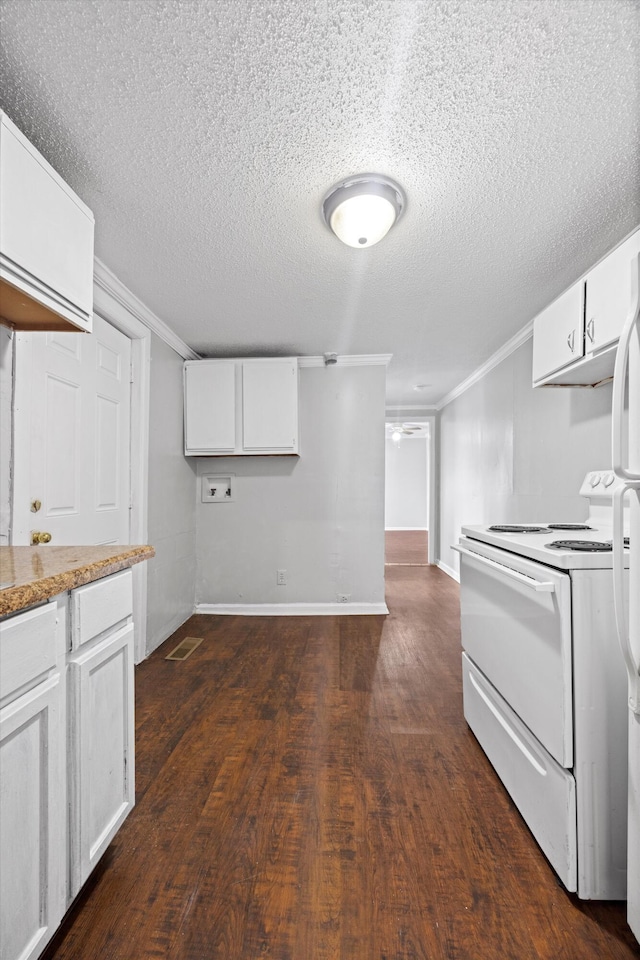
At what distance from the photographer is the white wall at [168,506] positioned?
11.1 feet

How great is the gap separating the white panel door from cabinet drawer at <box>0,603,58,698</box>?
3.27ft

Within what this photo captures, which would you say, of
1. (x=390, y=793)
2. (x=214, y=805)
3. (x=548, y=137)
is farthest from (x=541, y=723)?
(x=548, y=137)

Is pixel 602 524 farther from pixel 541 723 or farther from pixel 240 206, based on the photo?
pixel 240 206

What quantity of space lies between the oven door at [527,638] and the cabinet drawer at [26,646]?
1295mm

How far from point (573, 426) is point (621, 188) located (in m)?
1.37

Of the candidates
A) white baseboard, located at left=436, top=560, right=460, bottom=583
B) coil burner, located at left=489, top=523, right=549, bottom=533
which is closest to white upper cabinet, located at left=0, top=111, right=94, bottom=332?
coil burner, located at left=489, top=523, right=549, bottom=533

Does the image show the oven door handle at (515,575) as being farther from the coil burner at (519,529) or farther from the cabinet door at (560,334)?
the cabinet door at (560,334)

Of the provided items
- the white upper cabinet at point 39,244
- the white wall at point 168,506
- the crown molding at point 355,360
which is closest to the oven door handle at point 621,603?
the white upper cabinet at point 39,244

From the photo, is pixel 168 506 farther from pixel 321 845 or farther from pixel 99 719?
pixel 321 845

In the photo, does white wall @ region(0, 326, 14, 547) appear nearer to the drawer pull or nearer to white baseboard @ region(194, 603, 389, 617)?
the drawer pull

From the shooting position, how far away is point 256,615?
14.0 ft

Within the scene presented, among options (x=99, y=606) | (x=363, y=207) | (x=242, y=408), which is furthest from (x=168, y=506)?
(x=363, y=207)

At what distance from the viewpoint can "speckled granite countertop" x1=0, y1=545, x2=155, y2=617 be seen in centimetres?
96

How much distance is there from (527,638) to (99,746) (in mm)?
1330
